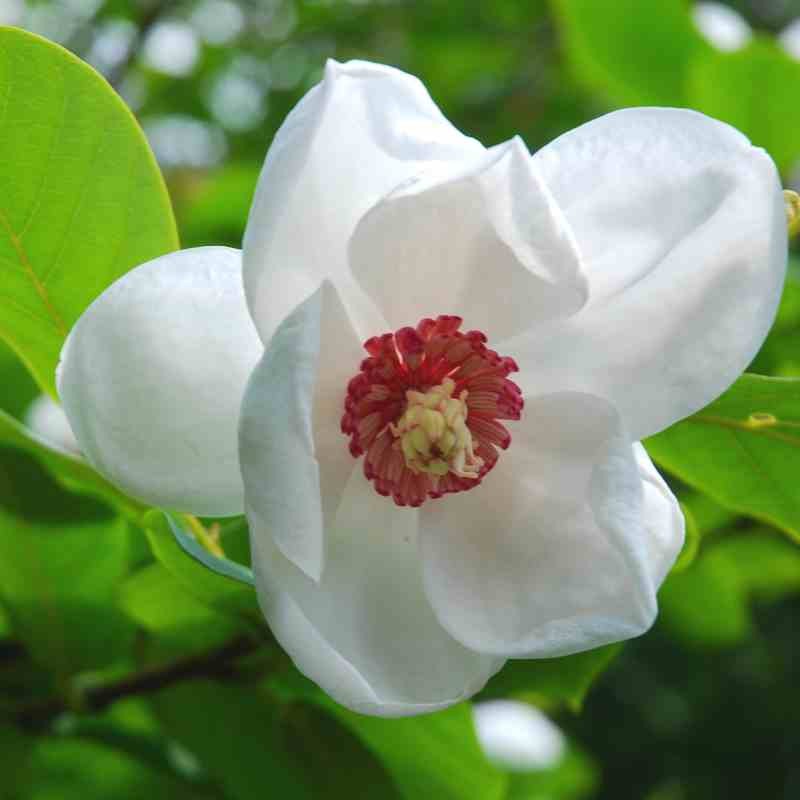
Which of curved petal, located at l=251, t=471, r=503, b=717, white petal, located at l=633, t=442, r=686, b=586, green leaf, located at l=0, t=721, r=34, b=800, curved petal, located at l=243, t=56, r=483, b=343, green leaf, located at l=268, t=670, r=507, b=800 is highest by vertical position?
curved petal, located at l=243, t=56, r=483, b=343

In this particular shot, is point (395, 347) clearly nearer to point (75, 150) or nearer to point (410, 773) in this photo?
point (75, 150)

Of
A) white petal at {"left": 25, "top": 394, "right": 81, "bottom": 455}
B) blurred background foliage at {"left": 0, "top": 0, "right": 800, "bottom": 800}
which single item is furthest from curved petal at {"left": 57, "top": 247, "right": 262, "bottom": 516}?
white petal at {"left": 25, "top": 394, "right": 81, "bottom": 455}

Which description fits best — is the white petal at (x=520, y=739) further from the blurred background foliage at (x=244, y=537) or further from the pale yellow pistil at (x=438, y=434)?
the pale yellow pistil at (x=438, y=434)

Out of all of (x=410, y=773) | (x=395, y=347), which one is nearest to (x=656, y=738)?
(x=410, y=773)

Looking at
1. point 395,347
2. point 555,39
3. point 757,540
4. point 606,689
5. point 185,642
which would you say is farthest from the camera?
point 606,689

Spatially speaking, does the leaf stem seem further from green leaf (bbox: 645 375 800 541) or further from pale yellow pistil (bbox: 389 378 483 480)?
green leaf (bbox: 645 375 800 541)

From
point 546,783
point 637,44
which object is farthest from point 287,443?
point 546,783

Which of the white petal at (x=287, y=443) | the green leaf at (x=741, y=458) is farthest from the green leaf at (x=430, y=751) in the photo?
the white petal at (x=287, y=443)
